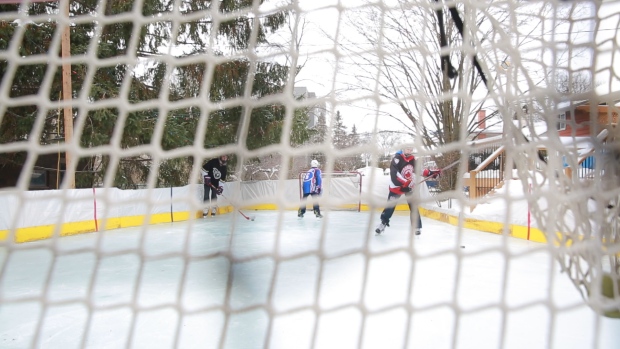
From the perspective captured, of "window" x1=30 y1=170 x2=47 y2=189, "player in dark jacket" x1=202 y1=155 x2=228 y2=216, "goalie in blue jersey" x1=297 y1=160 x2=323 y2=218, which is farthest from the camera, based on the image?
"window" x1=30 y1=170 x2=47 y2=189

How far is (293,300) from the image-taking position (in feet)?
7.20

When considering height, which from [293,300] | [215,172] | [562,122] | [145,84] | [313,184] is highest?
[145,84]

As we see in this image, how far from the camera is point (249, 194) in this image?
31.1 feet

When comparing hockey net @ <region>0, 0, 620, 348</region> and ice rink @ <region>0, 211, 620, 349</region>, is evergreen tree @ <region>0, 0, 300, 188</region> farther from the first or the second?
hockey net @ <region>0, 0, 620, 348</region>

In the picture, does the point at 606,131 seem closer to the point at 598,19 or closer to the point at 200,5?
the point at 598,19

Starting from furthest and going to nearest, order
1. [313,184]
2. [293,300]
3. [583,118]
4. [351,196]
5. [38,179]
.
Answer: [38,179], [313,184], [293,300], [351,196], [583,118]

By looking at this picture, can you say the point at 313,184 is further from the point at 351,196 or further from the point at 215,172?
the point at 351,196

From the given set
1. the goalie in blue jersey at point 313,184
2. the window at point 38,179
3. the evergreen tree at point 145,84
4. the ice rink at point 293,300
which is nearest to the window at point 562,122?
the ice rink at point 293,300

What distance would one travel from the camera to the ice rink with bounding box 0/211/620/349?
46.4 inches

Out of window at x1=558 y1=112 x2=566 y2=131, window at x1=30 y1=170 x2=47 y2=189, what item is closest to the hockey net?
window at x1=558 y1=112 x2=566 y2=131

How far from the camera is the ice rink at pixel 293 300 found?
118cm

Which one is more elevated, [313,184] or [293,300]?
[313,184]

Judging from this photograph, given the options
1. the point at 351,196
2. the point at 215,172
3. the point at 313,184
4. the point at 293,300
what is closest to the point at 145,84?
the point at 215,172

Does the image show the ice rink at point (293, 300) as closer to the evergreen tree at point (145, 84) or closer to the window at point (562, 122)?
the window at point (562, 122)
